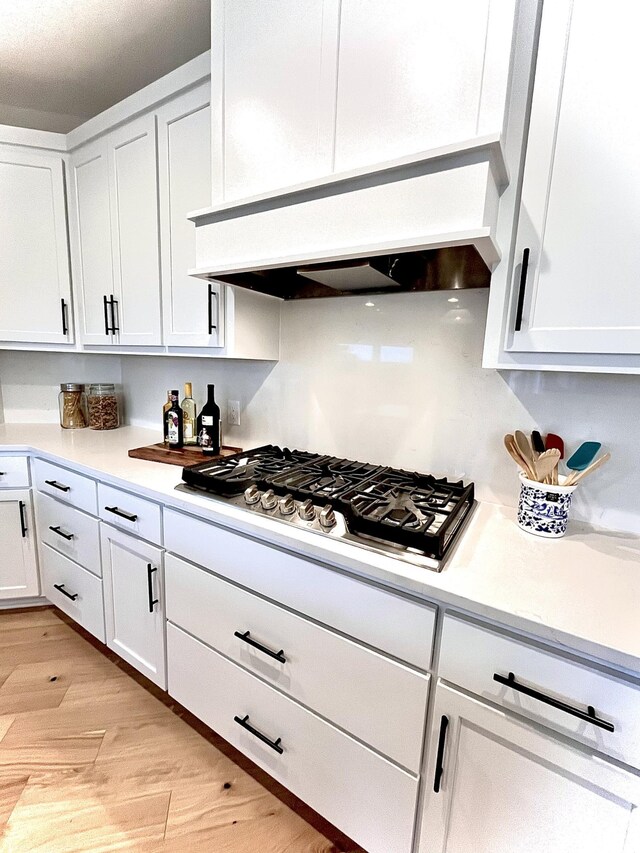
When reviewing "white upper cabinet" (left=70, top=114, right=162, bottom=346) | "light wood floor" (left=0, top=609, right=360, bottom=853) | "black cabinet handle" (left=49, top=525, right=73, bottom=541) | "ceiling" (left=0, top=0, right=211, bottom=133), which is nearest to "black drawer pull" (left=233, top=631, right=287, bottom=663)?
"light wood floor" (left=0, top=609, right=360, bottom=853)

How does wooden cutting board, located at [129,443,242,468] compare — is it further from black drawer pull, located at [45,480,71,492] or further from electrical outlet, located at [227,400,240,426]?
black drawer pull, located at [45,480,71,492]

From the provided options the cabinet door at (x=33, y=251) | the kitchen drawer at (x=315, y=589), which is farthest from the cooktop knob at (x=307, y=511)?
the cabinet door at (x=33, y=251)

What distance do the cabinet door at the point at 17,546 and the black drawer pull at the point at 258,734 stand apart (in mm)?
1488

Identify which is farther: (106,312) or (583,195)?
(106,312)

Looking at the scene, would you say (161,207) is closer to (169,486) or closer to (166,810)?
(169,486)

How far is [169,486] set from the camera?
146 centimetres

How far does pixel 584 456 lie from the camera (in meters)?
1.12

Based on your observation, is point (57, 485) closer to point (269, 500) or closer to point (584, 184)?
point (269, 500)

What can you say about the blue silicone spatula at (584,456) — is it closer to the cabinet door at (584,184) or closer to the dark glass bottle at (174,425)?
the cabinet door at (584,184)

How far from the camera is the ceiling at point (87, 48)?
157cm

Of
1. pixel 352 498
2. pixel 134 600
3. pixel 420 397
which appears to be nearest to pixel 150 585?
pixel 134 600

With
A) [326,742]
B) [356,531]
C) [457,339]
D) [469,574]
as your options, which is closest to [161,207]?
[457,339]

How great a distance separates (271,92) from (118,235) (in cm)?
110

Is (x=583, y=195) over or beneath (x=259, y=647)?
over
